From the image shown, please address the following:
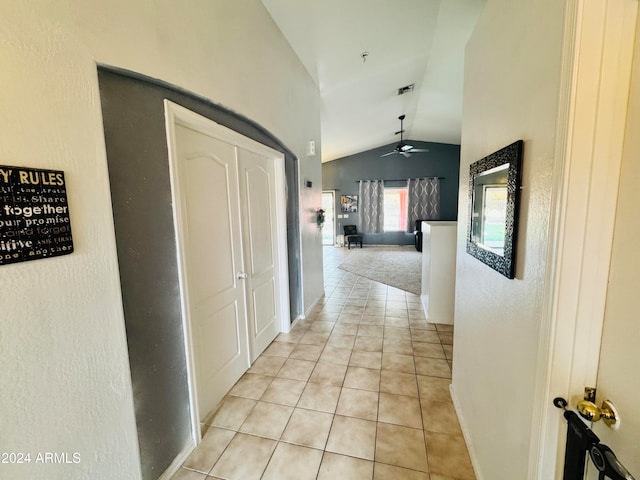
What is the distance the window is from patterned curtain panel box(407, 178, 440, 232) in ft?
0.78

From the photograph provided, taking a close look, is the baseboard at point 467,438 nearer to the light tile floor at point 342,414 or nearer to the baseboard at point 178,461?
the light tile floor at point 342,414

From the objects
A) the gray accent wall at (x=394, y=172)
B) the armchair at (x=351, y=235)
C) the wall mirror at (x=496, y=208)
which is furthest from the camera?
the armchair at (x=351, y=235)

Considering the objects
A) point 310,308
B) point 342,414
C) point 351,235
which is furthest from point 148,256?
point 351,235

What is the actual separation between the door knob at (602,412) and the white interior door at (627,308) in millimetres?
12

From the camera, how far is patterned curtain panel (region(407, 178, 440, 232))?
8.62 metres

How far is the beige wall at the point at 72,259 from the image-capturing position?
2.71 ft

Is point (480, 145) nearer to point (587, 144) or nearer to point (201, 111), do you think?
point (587, 144)

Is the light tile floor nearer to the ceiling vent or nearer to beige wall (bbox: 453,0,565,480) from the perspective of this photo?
beige wall (bbox: 453,0,565,480)

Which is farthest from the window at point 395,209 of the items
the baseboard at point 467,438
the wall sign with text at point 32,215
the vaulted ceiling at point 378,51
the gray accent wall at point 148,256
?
the wall sign with text at point 32,215

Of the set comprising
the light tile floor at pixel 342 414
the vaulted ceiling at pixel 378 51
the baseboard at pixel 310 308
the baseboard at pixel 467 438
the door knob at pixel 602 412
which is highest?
the vaulted ceiling at pixel 378 51

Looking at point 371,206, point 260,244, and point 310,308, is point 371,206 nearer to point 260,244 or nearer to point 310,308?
point 310,308

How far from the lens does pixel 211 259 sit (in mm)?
1911

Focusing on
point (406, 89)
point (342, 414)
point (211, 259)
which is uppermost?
point (406, 89)

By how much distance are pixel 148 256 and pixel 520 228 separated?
5.41 ft
